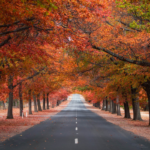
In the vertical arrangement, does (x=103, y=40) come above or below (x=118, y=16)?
below

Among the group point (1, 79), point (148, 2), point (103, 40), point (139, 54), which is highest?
point (148, 2)

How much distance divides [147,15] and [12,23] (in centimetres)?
834

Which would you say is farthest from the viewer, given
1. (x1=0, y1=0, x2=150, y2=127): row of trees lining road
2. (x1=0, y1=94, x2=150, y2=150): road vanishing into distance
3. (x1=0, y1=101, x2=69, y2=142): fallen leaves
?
(x1=0, y1=101, x2=69, y2=142): fallen leaves

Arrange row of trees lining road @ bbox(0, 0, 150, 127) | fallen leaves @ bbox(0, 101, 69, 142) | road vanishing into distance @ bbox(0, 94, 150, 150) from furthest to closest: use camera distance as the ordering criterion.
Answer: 1. fallen leaves @ bbox(0, 101, 69, 142)
2. road vanishing into distance @ bbox(0, 94, 150, 150)
3. row of trees lining road @ bbox(0, 0, 150, 127)

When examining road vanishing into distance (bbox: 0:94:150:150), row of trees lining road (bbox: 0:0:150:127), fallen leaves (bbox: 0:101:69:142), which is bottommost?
fallen leaves (bbox: 0:101:69:142)

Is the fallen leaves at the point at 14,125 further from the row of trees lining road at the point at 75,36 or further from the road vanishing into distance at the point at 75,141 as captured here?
the row of trees lining road at the point at 75,36

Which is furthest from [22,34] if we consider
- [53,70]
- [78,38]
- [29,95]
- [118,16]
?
[29,95]

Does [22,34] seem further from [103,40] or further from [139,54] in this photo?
[139,54]

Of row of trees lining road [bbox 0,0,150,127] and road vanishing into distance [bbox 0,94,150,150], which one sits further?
road vanishing into distance [bbox 0,94,150,150]

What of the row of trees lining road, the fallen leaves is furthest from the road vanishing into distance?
the row of trees lining road

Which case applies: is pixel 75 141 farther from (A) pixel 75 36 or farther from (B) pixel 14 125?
(B) pixel 14 125

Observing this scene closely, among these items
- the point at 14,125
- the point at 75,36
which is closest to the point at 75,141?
the point at 75,36

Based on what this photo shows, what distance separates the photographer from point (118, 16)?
1923 cm

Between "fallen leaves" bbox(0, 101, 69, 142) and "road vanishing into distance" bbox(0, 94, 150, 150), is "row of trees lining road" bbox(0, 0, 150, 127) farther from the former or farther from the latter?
"road vanishing into distance" bbox(0, 94, 150, 150)
